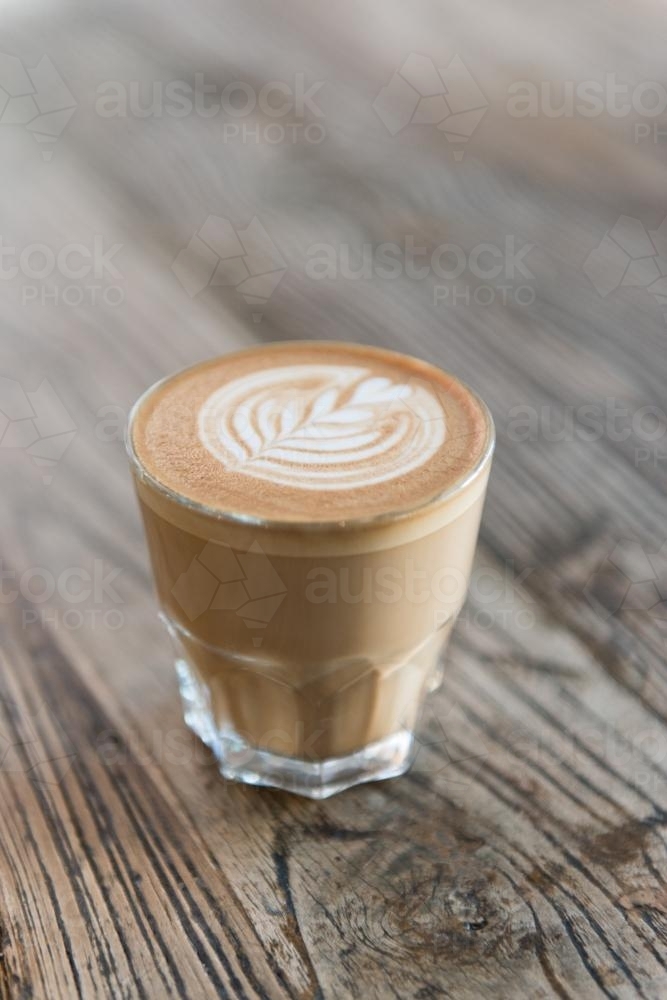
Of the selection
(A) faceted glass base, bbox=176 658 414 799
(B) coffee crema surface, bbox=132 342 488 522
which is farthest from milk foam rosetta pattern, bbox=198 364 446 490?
(A) faceted glass base, bbox=176 658 414 799

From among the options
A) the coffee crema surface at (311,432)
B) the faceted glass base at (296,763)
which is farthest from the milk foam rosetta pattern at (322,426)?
the faceted glass base at (296,763)

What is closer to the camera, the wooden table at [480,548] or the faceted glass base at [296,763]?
the wooden table at [480,548]

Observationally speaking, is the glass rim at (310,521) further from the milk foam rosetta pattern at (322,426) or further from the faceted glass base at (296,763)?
the faceted glass base at (296,763)

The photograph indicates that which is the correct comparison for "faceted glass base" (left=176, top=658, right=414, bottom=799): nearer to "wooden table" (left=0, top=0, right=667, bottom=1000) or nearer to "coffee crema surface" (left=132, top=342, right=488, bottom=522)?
"wooden table" (left=0, top=0, right=667, bottom=1000)

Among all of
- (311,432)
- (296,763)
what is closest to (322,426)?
(311,432)

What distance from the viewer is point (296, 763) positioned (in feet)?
2.51

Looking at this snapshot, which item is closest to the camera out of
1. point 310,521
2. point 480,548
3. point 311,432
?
point 310,521

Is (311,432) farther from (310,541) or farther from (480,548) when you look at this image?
(480,548)

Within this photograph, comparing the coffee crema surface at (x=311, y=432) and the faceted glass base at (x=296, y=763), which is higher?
the coffee crema surface at (x=311, y=432)

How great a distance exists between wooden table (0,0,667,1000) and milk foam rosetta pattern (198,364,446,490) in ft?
0.76

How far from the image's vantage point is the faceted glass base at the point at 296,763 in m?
0.76

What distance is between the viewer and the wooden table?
648 mm

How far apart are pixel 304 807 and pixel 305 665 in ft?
0.38

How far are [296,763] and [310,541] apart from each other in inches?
9.0
